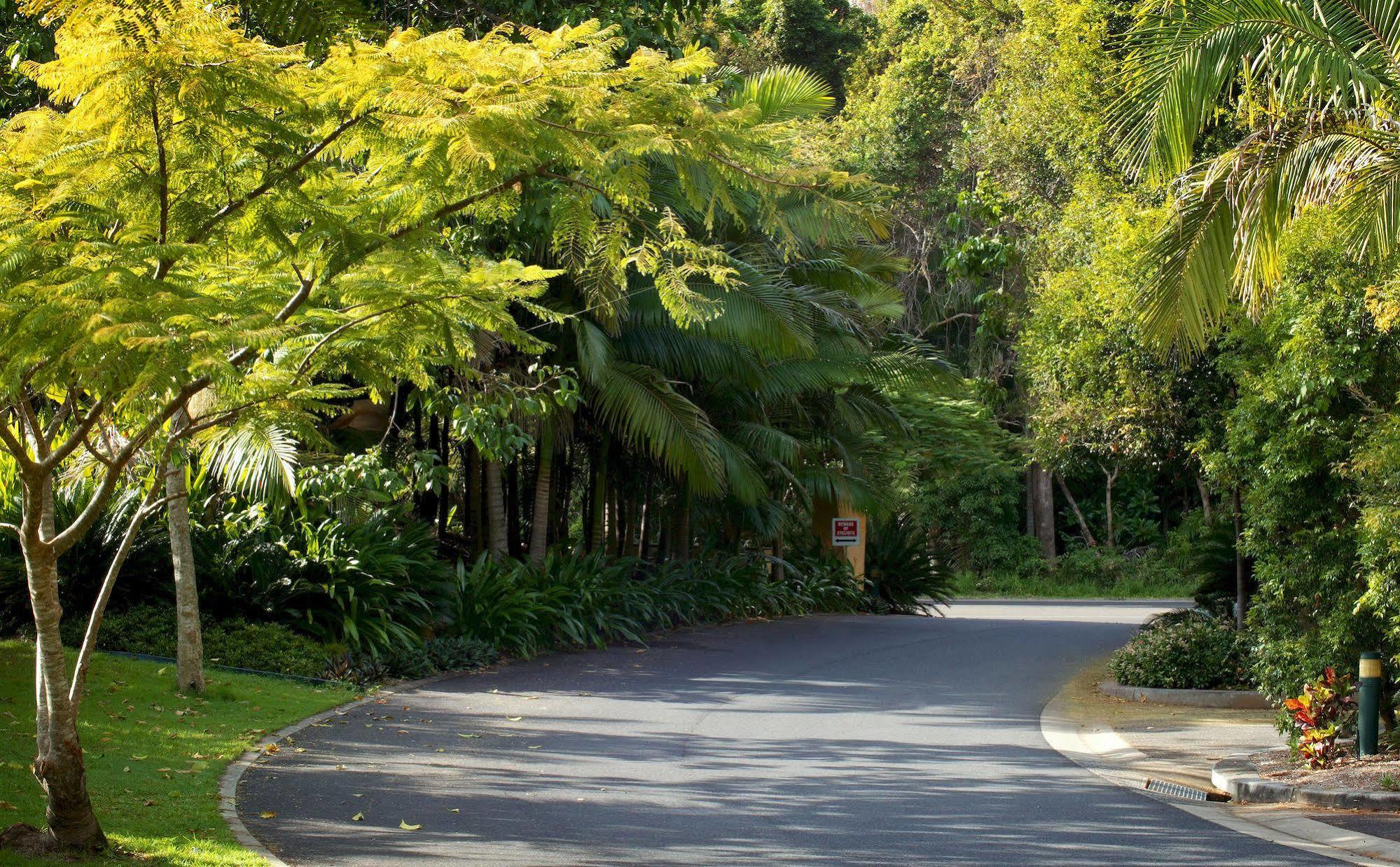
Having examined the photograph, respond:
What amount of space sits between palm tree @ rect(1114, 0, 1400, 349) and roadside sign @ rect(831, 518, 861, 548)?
13.4 meters

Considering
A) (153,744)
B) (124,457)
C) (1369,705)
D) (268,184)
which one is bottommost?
(153,744)

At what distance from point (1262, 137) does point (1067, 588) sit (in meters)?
27.6

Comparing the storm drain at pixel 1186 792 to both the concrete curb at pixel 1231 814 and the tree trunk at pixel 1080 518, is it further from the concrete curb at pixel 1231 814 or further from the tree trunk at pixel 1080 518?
the tree trunk at pixel 1080 518

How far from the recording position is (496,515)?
1716 centimetres

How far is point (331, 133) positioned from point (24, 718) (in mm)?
6344

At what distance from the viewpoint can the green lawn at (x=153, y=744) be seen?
7.01 metres

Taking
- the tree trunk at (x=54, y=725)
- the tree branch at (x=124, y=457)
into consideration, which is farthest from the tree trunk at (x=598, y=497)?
the tree trunk at (x=54, y=725)

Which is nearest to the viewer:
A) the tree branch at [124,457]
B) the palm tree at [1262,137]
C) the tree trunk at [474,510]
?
the tree branch at [124,457]

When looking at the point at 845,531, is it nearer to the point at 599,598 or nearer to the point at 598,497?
the point at 598,497

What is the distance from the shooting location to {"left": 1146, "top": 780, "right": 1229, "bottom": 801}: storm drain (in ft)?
29.0

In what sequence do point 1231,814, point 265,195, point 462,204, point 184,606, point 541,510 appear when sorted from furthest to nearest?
point 541,510
point 184,606
point 1231,814
point 462,204
point 265,195

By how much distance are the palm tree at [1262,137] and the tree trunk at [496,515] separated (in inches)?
370

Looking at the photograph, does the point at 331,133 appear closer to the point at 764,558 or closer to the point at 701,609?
the point at 701,609

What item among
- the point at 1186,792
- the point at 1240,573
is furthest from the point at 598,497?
the point at 1186,792
